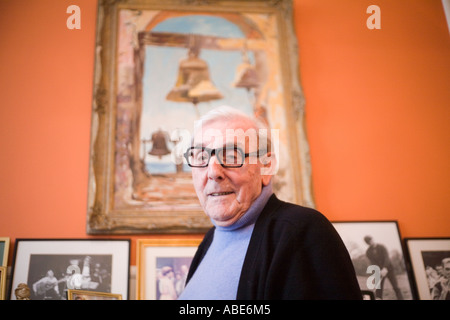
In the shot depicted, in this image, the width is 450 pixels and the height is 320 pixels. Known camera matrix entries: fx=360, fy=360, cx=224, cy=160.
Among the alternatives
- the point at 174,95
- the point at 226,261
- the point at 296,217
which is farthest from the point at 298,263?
the point at 174,95

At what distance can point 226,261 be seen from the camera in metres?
0.99

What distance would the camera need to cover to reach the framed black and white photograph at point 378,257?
184 centimetres

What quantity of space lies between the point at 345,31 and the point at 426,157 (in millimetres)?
942

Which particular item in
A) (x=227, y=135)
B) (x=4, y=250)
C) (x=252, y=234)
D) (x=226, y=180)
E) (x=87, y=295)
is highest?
(x=227, y=135)

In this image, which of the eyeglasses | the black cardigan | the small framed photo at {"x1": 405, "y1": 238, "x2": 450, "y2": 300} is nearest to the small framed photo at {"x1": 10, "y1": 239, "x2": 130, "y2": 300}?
the eyeglasses

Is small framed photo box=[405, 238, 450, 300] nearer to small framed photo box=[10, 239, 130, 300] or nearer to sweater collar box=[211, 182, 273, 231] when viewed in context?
sweater collar box=[211, 182, 273, 231]

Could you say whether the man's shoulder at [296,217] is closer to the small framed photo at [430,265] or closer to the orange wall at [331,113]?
the orange wall at [331,113]

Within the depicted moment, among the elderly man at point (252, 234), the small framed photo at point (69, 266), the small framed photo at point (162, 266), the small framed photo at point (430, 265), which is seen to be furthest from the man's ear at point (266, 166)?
the small framed photo at point (430, 265)

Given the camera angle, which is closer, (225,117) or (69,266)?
(225,117)

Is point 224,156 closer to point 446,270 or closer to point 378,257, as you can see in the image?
point 378,257

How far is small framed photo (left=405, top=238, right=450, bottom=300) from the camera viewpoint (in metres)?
1.88

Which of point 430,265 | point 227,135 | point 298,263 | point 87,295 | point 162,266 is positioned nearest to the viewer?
point 298,263

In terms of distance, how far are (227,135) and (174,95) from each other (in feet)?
3.66

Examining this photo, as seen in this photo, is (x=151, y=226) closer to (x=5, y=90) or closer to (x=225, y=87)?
(x=225, y=87)
